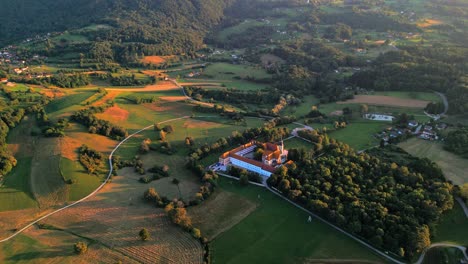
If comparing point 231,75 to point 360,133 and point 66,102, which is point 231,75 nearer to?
point 66,102

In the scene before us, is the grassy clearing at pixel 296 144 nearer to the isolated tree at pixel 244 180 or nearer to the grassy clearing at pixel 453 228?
the isolated tree at pixel 244 180

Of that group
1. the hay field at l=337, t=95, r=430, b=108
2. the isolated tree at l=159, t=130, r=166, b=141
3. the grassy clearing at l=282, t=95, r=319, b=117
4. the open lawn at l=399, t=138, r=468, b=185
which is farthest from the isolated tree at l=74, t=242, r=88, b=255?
the hay field at l=337, t=95, r=430, b=108

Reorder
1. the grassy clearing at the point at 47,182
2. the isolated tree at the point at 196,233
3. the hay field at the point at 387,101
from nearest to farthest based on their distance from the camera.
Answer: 1. the isolated tree at the point at 196,233
2. the grassy clearing at the point at 47,182
3. the hay field at the point at 387,101

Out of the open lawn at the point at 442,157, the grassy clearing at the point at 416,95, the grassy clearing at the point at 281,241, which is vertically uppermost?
the grassy clearing at the point at 281,241

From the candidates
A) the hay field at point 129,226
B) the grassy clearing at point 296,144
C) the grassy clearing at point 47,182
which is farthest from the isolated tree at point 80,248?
the grassy clearing at point 296,144

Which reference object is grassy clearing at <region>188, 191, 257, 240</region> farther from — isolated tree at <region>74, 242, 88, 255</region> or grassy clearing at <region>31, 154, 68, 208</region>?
grassy clearing at <region>31, 154, 68, 208</region>

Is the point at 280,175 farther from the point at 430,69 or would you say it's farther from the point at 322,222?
the point at 430,69

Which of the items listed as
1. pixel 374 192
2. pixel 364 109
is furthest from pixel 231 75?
pixel 374 192
